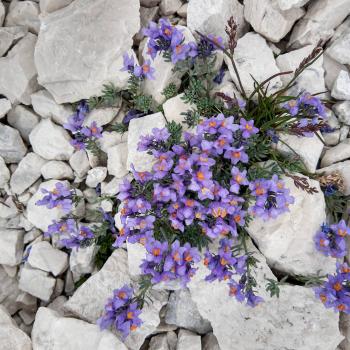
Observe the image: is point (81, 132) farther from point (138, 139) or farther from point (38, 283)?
point (38, 283)

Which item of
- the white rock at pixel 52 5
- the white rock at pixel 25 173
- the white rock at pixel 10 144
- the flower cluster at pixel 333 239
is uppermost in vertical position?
the white rock at pixel 52 5

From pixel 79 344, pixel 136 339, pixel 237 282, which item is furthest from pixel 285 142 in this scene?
pixel 79 344

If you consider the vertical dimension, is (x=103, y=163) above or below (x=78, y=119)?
below

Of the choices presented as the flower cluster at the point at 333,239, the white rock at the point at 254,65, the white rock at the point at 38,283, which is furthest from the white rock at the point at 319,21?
the white rock at the point at 38,283

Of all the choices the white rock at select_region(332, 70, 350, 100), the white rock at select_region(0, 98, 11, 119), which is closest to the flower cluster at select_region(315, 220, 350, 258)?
the white rock at select_region(332, 70, 350, 100)

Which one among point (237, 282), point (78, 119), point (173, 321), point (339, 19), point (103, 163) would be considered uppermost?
point (339, 19)

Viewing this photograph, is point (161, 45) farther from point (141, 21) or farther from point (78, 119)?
point (78, 119)

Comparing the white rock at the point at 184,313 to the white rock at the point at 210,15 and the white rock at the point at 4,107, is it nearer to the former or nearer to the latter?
the white rock at the point at 210,15

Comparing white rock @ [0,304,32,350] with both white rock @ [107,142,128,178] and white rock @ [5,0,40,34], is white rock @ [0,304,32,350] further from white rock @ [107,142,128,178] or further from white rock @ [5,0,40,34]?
white rock @ [5,0,40,34]
